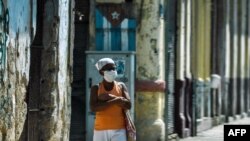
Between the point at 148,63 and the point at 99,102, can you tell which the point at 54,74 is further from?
the point at 148,63

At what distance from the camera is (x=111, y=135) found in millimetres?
8602

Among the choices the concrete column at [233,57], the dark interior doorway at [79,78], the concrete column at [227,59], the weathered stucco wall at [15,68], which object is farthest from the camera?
the concrete column at [233,57]

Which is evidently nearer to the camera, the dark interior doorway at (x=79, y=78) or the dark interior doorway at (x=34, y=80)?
the dark interior doorway at (x=34, y=80)

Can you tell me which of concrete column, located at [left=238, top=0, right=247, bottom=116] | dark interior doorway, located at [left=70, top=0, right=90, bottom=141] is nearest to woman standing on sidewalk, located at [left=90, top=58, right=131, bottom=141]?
dark interior doorway, located at [left=70, top=0, right=90, bottom=141]

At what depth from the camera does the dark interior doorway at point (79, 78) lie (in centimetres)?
1495

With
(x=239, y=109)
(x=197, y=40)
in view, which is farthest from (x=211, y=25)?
(x=239, y=109)

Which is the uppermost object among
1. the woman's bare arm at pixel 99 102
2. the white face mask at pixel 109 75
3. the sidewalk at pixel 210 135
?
the white face mask at pixel 109 75

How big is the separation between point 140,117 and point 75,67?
170cm

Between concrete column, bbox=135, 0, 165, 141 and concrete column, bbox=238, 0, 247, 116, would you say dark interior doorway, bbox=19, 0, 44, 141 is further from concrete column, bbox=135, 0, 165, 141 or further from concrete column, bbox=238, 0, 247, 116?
concrete column, bbox=238, 0, 247, 116

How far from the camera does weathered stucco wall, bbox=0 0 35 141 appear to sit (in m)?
9.08

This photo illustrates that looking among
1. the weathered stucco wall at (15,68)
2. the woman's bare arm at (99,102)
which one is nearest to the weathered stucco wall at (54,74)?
the weathered stucco wall at (15,68)

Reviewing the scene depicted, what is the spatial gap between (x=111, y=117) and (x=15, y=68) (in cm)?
158

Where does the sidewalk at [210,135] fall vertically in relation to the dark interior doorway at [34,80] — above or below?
below

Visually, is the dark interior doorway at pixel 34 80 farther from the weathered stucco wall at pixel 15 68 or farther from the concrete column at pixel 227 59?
the concrete column at pixel 227 59
